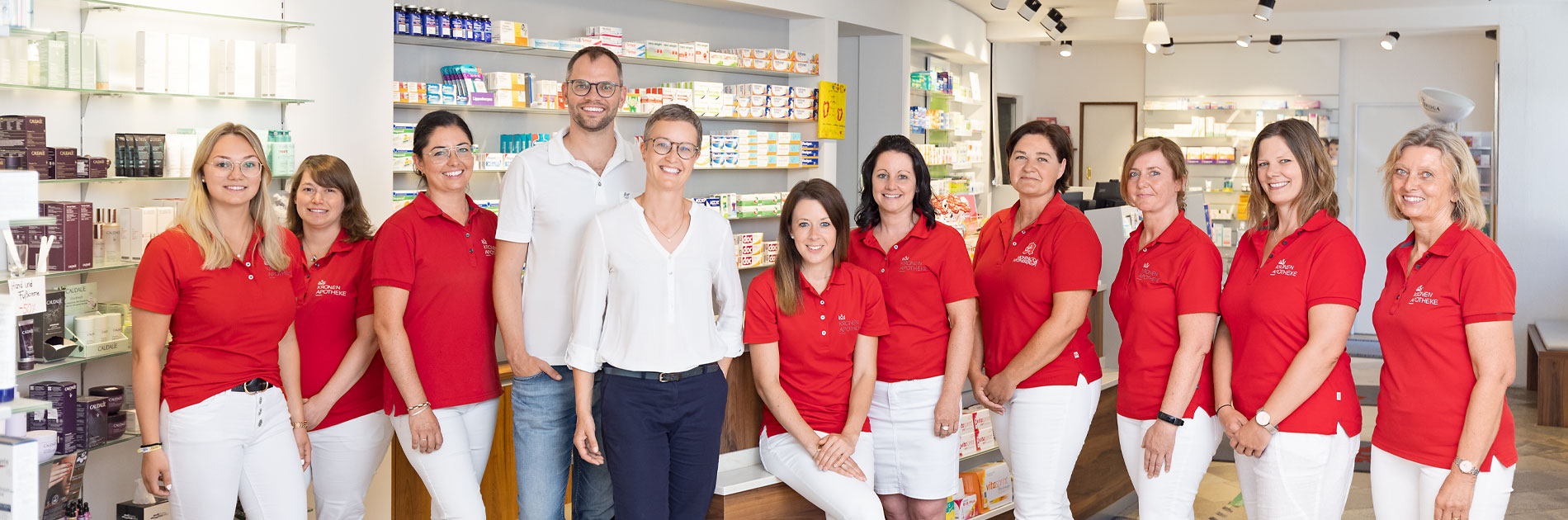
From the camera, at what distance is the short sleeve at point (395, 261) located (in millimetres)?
2762

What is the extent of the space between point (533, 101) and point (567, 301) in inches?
114

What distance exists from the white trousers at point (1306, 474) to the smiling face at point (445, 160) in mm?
2195

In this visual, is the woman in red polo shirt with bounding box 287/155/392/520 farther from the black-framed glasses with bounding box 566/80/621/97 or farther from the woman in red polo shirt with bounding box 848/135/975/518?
the woman in red polo shirt with bounding box 848/135/975/518

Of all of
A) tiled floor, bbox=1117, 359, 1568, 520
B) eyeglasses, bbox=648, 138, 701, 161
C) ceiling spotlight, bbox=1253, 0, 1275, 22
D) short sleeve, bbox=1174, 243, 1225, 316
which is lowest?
tiled floor, bbox=1117, 359, 1568, 520

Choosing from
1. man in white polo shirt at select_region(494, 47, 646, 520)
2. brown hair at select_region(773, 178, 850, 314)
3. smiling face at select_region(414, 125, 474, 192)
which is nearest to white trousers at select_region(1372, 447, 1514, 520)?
brown hair at select_region(773, 178, 850, 314)

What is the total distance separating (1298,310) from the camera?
2.68m

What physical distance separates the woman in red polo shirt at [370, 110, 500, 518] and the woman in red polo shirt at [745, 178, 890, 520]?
0.73m

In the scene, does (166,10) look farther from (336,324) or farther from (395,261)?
(395,261)

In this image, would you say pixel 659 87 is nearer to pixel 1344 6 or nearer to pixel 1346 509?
pixel 1346 509

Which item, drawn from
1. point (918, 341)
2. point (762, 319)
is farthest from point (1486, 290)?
point (762, 319)

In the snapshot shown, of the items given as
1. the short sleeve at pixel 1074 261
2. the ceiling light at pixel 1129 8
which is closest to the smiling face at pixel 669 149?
the short sleeve at pixel 1074 261

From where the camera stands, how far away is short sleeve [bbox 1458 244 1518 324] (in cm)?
245

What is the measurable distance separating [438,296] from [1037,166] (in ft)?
5.63

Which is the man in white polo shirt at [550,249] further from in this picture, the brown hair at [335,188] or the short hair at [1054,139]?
the short hair at [1054,139]
